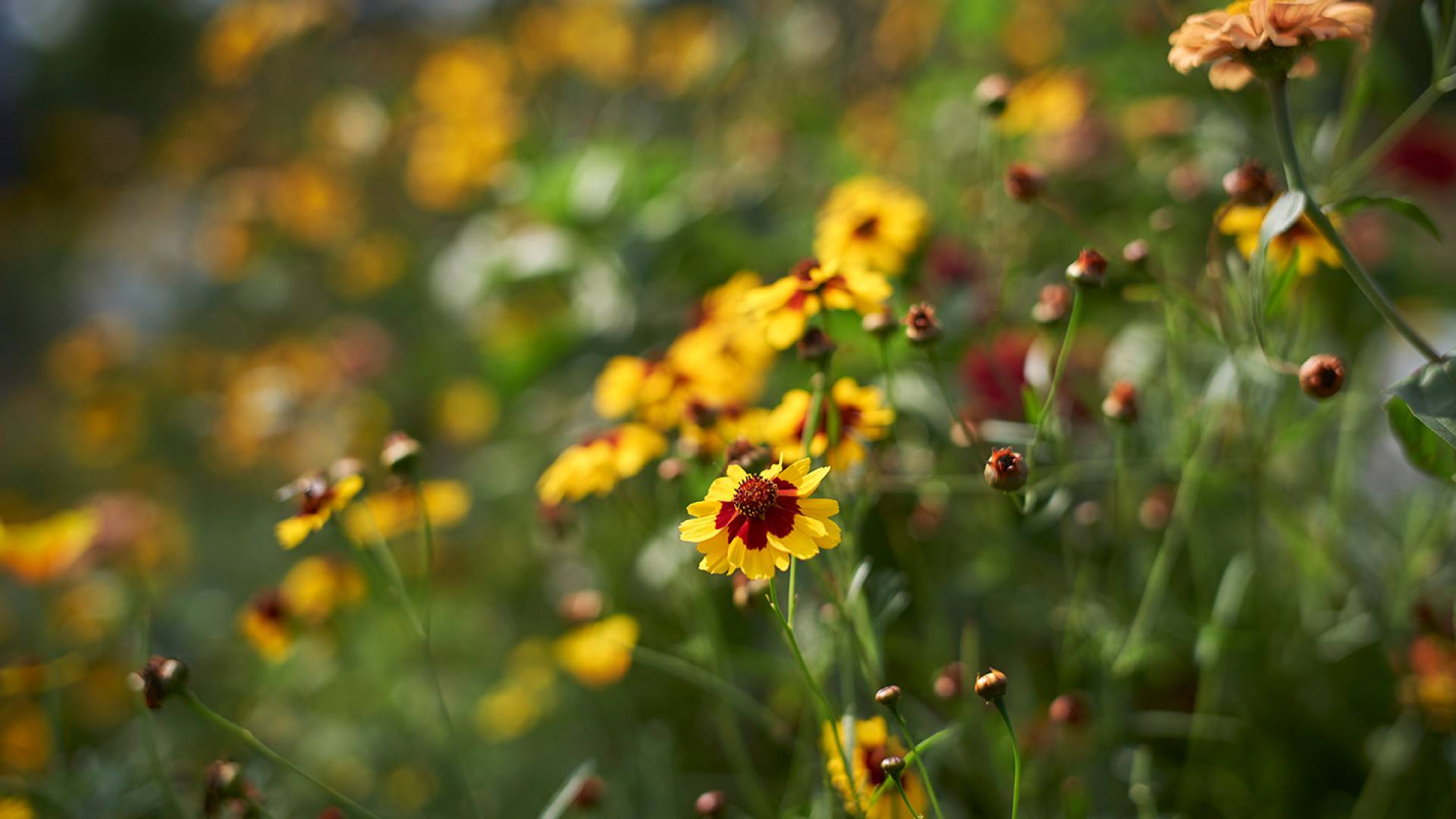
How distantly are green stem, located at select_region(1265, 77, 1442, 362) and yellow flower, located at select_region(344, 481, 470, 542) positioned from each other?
2.82 feet

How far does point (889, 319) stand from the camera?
67 centimetres

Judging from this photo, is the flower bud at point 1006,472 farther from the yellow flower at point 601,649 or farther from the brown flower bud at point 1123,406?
the yellow flower at point 601,649

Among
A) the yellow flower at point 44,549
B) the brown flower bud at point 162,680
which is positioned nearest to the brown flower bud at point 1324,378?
the brown flower bud at point 162,680

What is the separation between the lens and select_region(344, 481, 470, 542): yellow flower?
1136 mm

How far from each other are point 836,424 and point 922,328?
0.09 meters

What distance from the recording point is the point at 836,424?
65cm

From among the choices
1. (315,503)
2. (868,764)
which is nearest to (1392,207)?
(868,764)

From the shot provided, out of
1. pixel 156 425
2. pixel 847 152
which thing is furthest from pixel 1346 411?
pixel 156 425

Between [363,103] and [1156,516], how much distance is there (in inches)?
85.9

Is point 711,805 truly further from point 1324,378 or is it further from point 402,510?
point 402,510

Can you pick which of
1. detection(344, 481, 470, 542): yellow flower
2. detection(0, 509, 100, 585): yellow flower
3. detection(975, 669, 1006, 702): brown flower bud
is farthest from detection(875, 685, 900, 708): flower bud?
detection(0, 509, 100, 585): yellow flower

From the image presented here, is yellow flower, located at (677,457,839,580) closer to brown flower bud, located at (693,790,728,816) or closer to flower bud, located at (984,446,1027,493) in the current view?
flower bud, located at (984,446,1027,493)

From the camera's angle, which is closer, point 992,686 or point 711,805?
point 992,686

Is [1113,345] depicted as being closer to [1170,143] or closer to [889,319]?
[1170,143]
